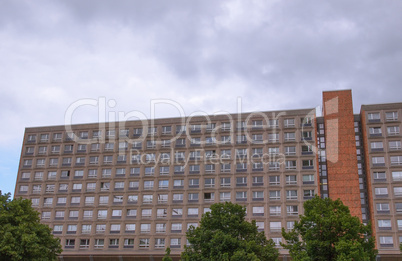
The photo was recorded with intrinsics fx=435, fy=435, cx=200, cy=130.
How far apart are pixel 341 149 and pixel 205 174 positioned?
77.6 ft

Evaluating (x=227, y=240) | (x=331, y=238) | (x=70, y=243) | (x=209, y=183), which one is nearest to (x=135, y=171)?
(x=209, y=183)

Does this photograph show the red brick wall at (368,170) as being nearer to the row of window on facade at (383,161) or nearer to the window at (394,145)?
the row of window on facade at (383,161)

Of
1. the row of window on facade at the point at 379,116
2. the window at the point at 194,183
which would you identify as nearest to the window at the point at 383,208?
the row of window on facade at the point at 379,116

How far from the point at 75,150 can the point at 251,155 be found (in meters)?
33.5

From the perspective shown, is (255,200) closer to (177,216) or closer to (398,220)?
(177,216)

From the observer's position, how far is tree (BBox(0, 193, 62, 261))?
49250mm

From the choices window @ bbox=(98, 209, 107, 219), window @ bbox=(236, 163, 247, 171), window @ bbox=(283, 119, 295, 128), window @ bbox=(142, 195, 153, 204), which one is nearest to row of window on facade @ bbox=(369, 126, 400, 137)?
window @ bbox=(283, 119, 295, 128)

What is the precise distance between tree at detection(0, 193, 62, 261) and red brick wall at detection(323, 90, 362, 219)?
4498cm

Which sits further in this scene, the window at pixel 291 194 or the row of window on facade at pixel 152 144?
the row of window on facade at pixel 152 144

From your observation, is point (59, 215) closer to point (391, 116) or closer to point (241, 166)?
point (241, 166)

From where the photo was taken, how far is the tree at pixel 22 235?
49.2 meters

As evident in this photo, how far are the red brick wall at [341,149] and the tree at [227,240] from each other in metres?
29.9

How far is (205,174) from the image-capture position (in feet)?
249

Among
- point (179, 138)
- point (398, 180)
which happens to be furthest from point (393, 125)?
point (179, 138)
